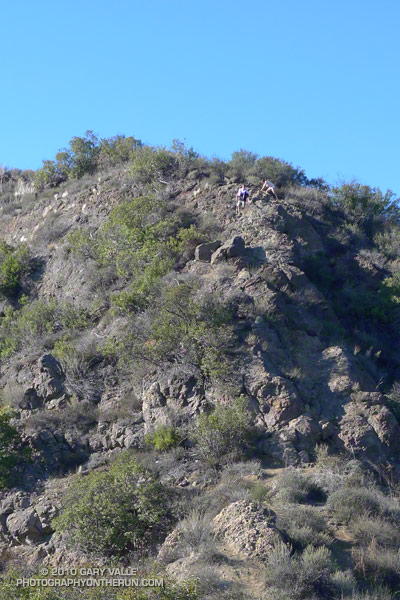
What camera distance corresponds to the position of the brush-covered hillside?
1043cm

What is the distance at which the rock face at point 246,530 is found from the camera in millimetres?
10148

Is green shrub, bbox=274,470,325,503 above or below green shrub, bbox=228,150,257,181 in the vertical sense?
below

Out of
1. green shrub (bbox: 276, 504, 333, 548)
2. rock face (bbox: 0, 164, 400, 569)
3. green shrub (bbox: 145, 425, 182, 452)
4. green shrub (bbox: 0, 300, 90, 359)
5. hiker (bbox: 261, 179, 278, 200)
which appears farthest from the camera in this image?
hiker (bbox: 261, 179, 278, 200)

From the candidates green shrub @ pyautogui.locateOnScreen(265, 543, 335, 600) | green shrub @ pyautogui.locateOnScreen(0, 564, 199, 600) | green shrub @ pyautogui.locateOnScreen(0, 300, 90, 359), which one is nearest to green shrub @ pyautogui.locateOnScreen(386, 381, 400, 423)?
green shrub @ pyautogui.locateOnScreen(265, 543, 335, 600)

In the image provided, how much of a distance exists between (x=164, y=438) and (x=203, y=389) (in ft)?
4.74

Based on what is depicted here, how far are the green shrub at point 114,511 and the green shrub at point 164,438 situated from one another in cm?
153

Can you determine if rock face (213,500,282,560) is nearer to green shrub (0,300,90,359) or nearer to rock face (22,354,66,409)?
rock face (22,354,66,409)

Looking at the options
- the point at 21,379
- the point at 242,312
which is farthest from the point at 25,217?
the point at 242,312

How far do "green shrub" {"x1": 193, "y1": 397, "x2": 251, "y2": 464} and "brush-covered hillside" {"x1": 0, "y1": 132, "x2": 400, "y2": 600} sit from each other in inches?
1.6

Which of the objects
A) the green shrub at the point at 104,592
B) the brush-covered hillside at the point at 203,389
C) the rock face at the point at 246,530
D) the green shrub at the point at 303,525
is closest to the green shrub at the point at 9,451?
the brush-covered hillside at the point at 203,389

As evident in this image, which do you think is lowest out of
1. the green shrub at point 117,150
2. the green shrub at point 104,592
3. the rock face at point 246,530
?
the green shrub at point 104,592

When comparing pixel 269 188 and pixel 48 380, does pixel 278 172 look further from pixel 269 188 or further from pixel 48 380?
pixel 48 380

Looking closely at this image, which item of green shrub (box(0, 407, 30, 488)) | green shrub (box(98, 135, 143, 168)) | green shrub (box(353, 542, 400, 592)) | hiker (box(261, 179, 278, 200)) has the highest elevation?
green shrub (box(98, 135, 143, 168))

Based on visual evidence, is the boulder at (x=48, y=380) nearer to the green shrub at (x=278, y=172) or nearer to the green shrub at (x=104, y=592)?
the green shrub at (x=104, y=592)
